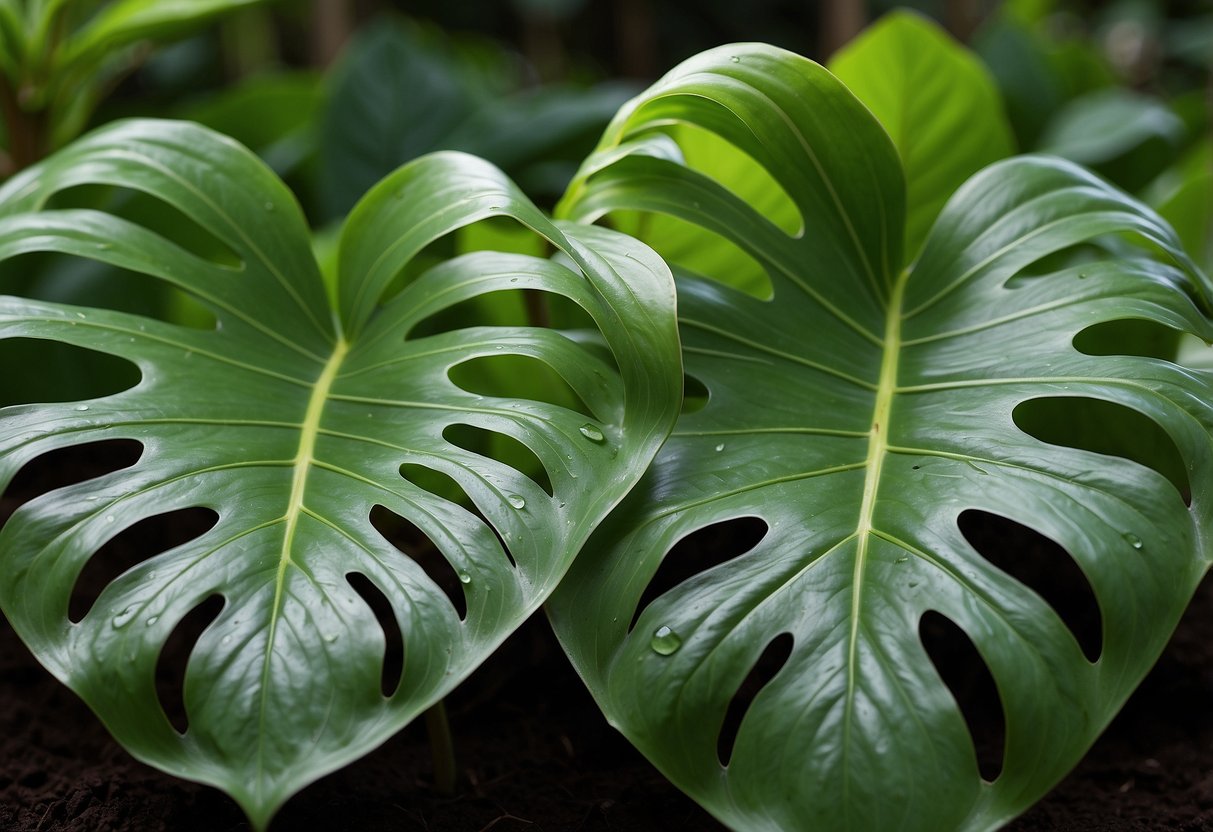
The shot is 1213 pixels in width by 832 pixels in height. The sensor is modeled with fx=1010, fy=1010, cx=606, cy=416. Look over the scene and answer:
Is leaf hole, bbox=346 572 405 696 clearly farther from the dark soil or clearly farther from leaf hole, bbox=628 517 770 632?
leaf hole, bbox=628 517 770 632

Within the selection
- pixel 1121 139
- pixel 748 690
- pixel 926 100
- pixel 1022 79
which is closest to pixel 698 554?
pixel 748 690

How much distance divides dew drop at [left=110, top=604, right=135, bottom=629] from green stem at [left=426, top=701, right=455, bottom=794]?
0.87ft

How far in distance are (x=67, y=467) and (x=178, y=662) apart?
486 millimetres

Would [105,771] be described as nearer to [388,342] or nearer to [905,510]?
[388,342]

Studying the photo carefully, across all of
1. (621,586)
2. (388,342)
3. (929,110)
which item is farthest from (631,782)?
(929,110)

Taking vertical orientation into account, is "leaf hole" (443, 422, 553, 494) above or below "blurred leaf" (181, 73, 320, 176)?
below

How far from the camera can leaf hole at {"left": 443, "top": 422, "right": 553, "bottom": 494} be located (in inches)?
38.6

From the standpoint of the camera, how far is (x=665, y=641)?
682 mm

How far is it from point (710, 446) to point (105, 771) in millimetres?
595

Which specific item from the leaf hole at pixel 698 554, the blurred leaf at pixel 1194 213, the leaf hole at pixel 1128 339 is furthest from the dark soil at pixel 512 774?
the blurred leaf at pixel 1194 213

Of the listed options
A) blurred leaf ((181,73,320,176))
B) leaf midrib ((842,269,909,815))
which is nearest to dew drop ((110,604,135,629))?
leaf midrib ((842,269,909,815))

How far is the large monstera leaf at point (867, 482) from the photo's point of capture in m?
0.63

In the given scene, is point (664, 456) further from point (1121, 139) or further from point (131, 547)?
point (1121, 139)

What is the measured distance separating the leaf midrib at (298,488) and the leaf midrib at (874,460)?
0.36 meters
